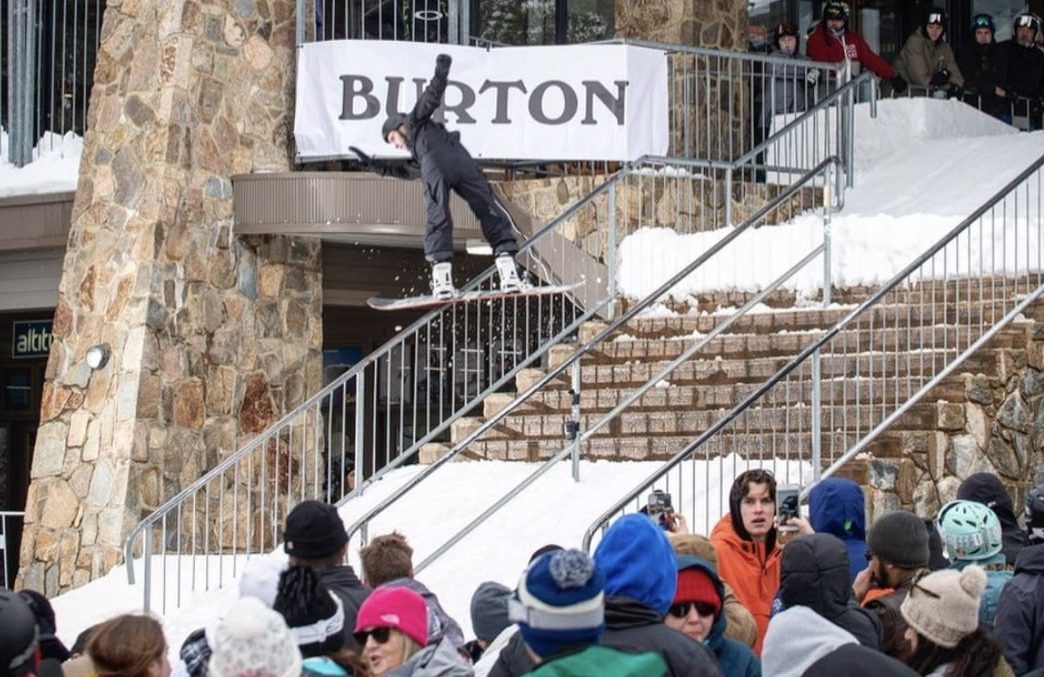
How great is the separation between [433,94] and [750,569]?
23.6 ft

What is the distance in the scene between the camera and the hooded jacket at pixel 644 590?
213 inches

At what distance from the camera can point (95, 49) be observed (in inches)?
779

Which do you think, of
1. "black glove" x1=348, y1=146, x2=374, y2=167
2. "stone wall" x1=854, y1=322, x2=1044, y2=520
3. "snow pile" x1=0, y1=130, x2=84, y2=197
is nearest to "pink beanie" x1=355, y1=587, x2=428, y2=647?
"stone wall" x1=854, y1=322, x2=1044, y2=520

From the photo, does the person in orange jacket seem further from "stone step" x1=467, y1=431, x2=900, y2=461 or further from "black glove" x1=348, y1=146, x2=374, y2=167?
"black glove" x1=348, y1=146, x2=374, y2=167

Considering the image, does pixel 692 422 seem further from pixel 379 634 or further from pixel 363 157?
pixel 379 634

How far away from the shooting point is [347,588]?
718cm

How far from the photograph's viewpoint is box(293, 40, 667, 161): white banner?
56.0ft

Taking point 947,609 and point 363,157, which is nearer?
point 947,609

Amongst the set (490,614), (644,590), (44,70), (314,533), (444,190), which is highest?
(44,70)

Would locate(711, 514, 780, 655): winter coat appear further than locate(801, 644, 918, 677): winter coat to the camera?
Yes

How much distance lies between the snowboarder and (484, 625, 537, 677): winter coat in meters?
9.26


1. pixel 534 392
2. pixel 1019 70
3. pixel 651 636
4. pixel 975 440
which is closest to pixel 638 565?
pixel 651 636

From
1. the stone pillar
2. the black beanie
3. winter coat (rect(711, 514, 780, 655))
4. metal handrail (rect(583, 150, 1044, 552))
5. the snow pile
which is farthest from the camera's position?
the snow pile

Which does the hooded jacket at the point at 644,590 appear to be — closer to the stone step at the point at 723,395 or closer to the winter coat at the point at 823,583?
the winter coat at the point at 823,583
